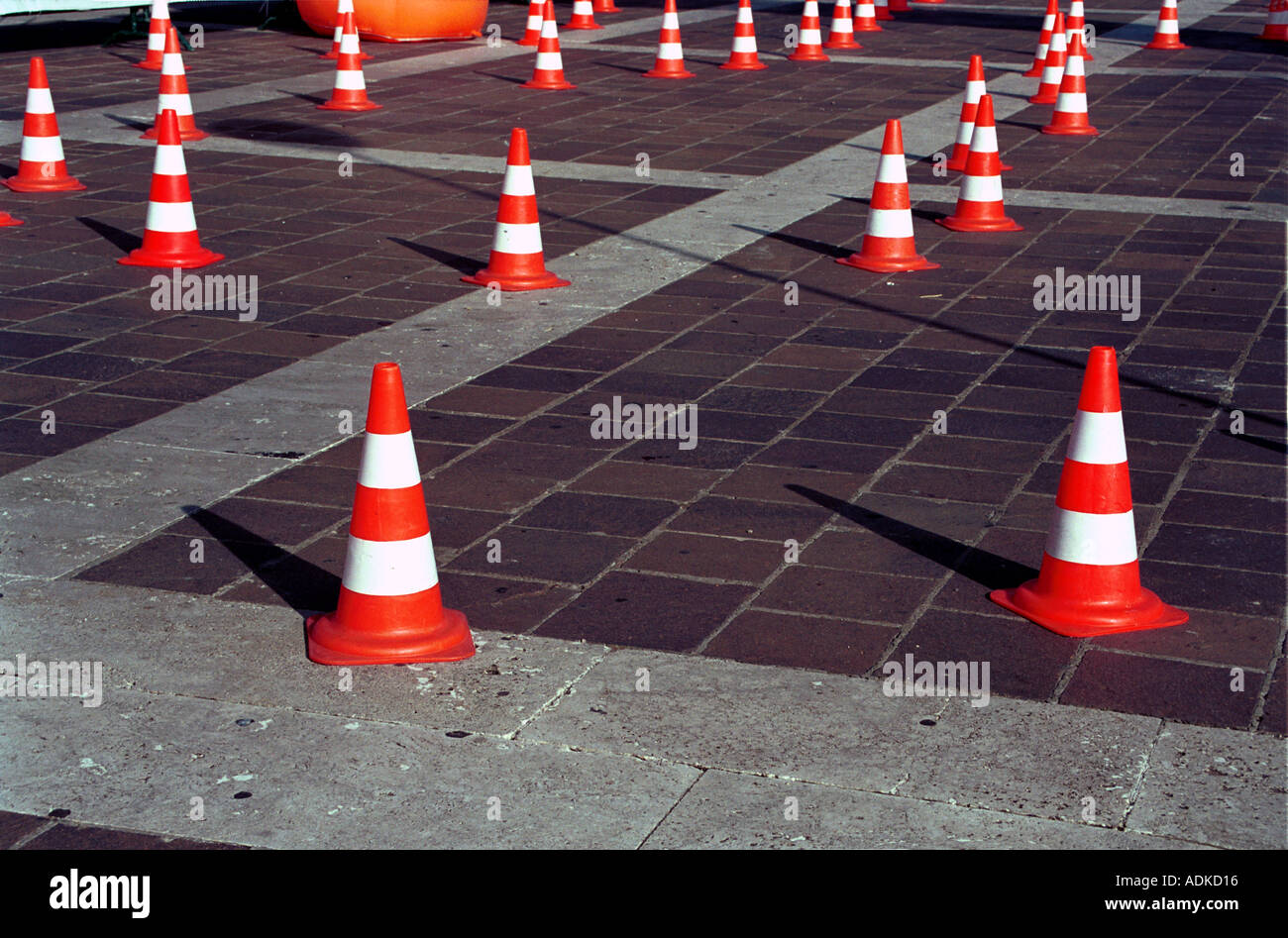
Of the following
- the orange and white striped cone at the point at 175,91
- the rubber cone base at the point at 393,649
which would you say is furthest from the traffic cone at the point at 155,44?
the rubber cone base at the point at 393,649

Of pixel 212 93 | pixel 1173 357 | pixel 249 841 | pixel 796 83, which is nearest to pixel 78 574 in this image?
pixel 249 841

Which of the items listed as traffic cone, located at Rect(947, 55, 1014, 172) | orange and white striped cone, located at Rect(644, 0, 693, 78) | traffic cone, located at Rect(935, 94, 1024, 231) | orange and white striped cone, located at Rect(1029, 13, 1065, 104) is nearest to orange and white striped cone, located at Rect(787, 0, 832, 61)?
orange and white striped cone, located at Rect(644, 0, 693, 78)

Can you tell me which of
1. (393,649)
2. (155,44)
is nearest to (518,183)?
(393,649)

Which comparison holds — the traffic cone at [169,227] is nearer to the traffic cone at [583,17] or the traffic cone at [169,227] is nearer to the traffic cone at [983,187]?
the traffic cone at [983,187]

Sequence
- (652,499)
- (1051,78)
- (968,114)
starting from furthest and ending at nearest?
(1051,78), (968,114), (652,499)

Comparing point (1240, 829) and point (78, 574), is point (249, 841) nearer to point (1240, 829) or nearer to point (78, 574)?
point (78, 574)

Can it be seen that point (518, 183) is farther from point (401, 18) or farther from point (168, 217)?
point (401, 18)

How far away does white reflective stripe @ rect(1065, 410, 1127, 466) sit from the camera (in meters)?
4.72

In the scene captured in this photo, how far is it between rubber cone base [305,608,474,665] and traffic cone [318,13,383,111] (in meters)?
10.4

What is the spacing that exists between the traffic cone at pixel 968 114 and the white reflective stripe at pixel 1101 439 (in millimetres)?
7226

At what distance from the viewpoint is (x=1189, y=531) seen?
536cm

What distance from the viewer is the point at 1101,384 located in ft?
15.4

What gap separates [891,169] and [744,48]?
29.3 ft
